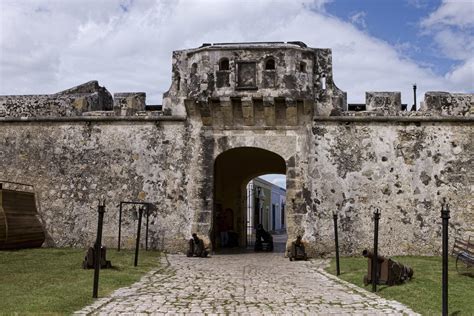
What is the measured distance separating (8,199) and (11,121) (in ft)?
8.03

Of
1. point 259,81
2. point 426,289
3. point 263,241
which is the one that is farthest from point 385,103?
point 426,289

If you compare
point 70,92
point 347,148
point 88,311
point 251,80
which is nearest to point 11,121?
point 70,92

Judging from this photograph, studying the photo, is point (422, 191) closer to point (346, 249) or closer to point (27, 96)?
point (346, 249)

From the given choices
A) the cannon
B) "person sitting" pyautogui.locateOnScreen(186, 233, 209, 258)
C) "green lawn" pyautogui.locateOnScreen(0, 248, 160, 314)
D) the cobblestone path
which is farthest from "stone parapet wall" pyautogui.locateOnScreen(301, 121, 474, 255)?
the cannon

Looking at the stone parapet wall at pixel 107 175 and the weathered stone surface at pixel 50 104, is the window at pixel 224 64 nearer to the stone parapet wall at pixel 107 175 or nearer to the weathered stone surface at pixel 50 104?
the stone parapet wall at pixel 107 175

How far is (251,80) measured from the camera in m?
11.7

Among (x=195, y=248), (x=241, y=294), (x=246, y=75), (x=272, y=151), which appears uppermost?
(x=246, y=75)

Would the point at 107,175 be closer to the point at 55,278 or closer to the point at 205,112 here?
the point at 205,112

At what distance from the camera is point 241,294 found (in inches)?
260

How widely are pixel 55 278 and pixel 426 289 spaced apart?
193 inches

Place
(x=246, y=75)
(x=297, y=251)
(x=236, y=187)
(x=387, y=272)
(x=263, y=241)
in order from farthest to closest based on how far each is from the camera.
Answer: (x=236, y=187) → (x=263, y=241) → (x=246, y=75) → (x=297, y=251) → (x=387, y=272)

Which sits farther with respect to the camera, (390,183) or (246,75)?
(246,75)

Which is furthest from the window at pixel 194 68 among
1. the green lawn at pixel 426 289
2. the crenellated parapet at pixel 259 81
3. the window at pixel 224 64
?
the green lawn at pixel 426 289

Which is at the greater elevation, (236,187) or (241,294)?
(236,187)
